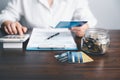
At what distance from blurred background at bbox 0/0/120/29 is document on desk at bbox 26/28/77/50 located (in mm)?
822

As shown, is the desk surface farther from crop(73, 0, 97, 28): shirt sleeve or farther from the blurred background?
the blurred background

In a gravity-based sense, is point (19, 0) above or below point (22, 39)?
above

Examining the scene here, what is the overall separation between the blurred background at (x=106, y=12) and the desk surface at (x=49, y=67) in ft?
3.41

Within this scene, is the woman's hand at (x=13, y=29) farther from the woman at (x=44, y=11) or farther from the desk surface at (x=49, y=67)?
the woman at (x=44, y=11)

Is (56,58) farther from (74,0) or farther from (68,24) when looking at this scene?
(74,0)

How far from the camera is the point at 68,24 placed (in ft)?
3.84

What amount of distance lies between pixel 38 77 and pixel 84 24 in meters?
0.52

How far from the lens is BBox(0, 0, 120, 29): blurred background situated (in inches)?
77.7

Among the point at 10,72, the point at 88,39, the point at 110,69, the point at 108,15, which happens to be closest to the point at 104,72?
the point at 110,69

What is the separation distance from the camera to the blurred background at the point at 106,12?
77.7 inches

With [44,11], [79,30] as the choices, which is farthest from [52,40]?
[44,11]

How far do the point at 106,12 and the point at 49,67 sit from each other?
1.30 meters

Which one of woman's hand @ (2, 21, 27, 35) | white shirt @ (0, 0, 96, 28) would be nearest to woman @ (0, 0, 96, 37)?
white shirt @ (0, 0, 96, 28)

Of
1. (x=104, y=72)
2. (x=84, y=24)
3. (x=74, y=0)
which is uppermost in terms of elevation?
(x=74, y=0)
